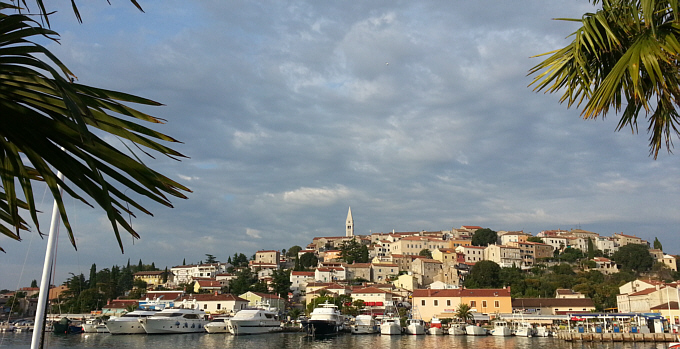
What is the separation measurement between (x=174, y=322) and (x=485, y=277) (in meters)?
58.4

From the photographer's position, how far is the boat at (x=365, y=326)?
5630 centimetres

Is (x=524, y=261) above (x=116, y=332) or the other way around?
above

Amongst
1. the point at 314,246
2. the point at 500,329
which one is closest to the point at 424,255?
the point at 314,246

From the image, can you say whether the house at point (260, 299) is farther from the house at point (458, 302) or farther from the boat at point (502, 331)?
the boat at point (502, 331)

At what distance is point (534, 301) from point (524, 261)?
45.8 metres

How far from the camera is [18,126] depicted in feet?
A: 6.57

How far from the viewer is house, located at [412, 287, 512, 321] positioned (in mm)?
65062

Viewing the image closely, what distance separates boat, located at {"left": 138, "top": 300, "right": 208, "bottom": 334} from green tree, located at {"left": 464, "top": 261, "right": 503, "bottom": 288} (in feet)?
170

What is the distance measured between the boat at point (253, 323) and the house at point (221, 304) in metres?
15.6

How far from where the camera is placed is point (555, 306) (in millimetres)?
69062

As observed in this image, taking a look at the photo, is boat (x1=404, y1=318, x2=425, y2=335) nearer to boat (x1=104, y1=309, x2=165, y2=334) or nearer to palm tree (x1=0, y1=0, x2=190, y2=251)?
boat (x1=104, y1=309, x2=165, y2=334)

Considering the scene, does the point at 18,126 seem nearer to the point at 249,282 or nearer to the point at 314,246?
the point at 249,282

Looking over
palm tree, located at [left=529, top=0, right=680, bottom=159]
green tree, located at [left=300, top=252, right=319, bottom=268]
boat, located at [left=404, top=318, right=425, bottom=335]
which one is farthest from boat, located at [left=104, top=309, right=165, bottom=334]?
green tree, located at [left=300, top=252, right=319, bottom=268]

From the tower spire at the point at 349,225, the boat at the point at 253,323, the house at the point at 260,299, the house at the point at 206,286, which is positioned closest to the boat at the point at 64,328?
the boat at the point at 253,323
